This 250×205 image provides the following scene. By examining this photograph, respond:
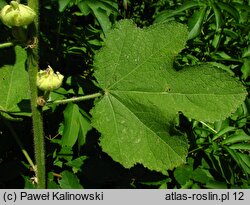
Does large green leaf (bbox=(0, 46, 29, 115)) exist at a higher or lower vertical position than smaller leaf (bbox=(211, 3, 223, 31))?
lower

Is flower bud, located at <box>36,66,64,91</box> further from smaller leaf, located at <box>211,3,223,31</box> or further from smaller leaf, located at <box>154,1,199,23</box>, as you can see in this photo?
smaller leaf, located at <box>211,3,223,31</box>

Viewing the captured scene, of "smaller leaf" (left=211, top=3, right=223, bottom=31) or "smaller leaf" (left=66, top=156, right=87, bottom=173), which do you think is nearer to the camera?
"smaller leaf" (left=66, top=156, right=87, bottom=173)

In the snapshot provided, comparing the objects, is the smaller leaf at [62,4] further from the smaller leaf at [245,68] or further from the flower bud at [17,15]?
the smaller leaf at [245,68]

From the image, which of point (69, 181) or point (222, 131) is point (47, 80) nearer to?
point (69, 181)

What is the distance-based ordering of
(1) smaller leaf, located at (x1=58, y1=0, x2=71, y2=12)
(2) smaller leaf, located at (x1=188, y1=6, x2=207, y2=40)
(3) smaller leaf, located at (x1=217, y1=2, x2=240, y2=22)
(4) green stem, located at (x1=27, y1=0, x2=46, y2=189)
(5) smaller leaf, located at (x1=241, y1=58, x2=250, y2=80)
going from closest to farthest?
(4) green stem, located at (x1=27, y1=0, x2=46, y2=189) → (1) smaller leaf, located at (x1=58, y1=0, x2=71, y2=12) → (2) smaller leaf, located at (x1=188, y1=6, x2=207, y2=40) → (3) smaller leaf, located at (x1=217, y1=2, x2=240, y2=22) → (5) smaller leaf, located at (x1=241, y1=58, x2=250, y2=80)

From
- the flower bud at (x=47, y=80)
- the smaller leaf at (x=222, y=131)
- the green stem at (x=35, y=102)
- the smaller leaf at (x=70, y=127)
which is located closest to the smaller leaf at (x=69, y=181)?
the smaller leaf at (x=70, y=127)

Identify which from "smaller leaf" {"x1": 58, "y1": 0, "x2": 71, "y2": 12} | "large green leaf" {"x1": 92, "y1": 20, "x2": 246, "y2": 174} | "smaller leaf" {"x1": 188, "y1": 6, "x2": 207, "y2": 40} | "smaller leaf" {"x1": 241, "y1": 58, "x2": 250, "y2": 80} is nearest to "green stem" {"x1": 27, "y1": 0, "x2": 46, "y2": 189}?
"large green leaf" {"x1": 92, "y1": 20, "x2": 246, "y2": 174}
